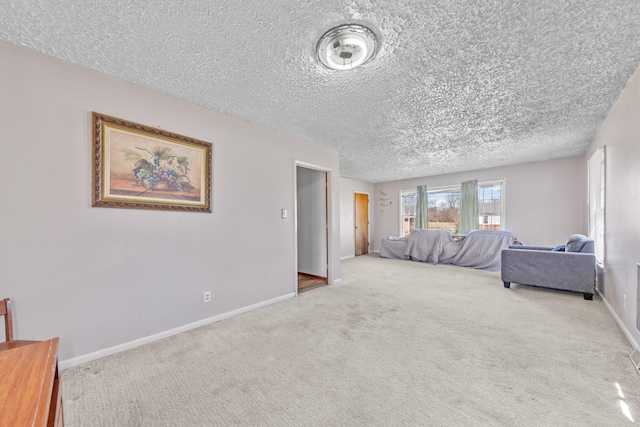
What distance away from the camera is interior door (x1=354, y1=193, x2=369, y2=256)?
757 cm

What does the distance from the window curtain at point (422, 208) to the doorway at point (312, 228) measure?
392 centimetres

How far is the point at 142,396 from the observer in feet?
5.15

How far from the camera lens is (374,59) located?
1.85 m

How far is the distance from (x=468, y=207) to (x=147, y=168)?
670cm

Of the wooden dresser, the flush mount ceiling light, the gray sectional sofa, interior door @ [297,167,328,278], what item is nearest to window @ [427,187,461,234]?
the gray sectional sofa

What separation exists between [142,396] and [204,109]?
8.20 ft

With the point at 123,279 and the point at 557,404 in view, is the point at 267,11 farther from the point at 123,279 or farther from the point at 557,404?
the point at 557,404

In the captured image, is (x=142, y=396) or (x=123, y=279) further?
(x=123, y=279)

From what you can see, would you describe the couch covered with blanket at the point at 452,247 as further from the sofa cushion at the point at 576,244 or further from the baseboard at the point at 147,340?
the baseboard at the point at 147,340

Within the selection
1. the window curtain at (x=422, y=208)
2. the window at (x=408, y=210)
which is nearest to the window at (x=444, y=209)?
the window curtain at (x=422, y=208)

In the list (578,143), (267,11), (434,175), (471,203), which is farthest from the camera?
(434,175)

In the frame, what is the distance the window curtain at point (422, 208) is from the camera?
23.2 feet

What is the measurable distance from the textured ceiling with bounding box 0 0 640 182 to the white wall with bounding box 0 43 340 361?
0.21m

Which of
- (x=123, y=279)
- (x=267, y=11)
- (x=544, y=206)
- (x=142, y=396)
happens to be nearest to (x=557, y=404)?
(x=142, y=396)
